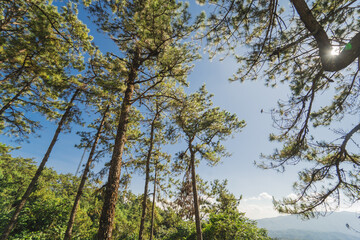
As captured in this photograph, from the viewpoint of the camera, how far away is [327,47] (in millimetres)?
2475

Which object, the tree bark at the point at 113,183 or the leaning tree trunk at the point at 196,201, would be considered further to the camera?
the leaning tree trunk at the point at 196,201

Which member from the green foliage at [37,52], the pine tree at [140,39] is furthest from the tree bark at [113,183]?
the green foliage at [37,52]


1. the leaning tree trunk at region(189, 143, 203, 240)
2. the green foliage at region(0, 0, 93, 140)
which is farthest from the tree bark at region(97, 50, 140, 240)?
the leaning tree trunk at region(189, 143, 203, 240)

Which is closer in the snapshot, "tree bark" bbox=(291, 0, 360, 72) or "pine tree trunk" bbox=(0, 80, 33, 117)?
"tree bark" bbox=(291, 0, 360, 72)

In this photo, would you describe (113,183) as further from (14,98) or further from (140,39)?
(14,98)

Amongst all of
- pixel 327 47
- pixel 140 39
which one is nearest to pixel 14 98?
pixel 140 39

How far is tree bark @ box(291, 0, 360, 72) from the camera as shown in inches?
90.0

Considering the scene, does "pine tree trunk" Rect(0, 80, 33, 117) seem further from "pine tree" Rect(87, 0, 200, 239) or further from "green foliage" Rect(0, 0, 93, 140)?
"pine tree" Rect(87, 0, 200, 239)

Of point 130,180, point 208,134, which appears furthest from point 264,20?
point 130,180

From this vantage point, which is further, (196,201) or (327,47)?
(196,201)

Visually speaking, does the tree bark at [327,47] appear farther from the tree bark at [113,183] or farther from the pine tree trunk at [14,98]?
the pine tree trunk at [14,98]

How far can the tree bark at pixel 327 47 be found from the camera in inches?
90.0

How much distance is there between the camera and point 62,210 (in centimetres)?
1080

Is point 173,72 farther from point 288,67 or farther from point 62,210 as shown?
point 62,210
